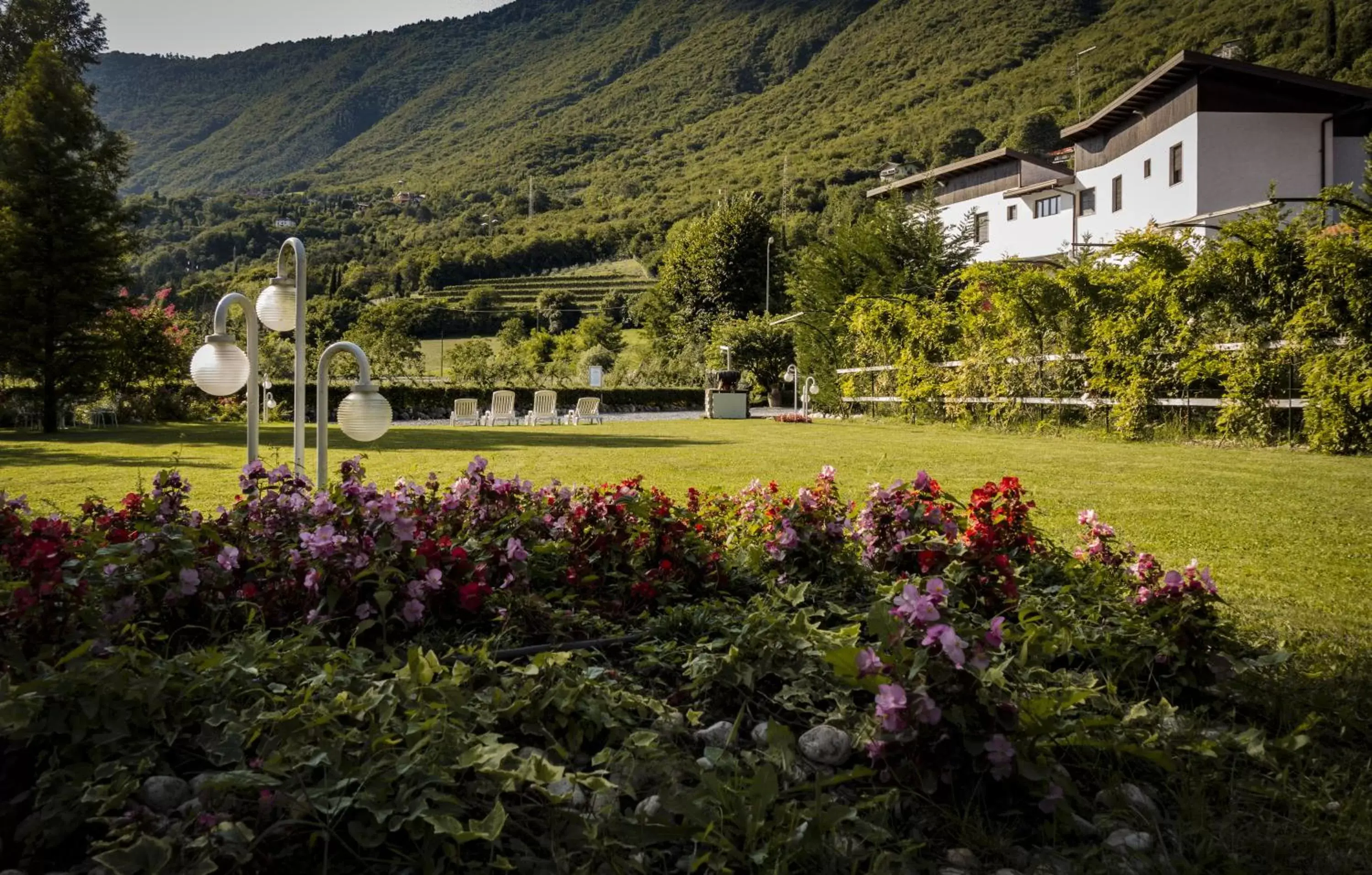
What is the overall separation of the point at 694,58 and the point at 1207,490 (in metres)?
117

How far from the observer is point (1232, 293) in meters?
10.6

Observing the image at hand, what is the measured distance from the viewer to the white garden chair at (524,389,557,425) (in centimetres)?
2108

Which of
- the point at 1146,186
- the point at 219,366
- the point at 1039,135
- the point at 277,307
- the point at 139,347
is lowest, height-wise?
the point at 219,366

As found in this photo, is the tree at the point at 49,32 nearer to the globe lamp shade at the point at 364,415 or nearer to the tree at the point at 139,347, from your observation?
the tree at the point at 139,347

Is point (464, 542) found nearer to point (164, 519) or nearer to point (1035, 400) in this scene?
point (164, 519)

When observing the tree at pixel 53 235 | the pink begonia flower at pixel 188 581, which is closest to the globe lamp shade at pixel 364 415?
the pink begonia flower at pixel 188 581

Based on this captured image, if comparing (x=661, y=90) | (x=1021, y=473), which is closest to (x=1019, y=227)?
(x=1021, y=473)

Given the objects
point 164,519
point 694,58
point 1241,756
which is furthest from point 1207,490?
point 694,58

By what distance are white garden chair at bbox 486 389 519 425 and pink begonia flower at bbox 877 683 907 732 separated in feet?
64.3

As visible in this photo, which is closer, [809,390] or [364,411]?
[364,411]

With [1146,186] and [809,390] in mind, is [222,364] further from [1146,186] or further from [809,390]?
[1146,186]

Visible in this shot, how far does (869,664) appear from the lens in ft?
5.96

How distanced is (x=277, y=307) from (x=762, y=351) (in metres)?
25.2

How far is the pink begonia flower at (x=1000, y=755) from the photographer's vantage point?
177cm
